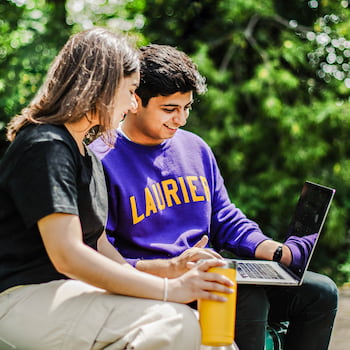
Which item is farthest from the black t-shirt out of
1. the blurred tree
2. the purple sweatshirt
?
the blurred tree

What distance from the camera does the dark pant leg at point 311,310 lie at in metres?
2.20

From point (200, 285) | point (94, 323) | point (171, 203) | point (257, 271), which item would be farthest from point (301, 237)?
point (94, 323)

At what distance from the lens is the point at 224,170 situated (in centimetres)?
472

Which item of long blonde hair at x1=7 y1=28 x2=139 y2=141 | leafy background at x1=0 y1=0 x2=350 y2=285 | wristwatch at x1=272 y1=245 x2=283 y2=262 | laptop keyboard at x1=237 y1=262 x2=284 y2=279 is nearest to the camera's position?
long blonde hair at x1=7 y1=28 x2=139 y2=141

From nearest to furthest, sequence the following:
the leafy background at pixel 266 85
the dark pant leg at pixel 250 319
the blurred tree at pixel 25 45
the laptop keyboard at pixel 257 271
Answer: the dark pant leg at pixel 250 319
the laptop keyboard at pixel 257 271
the blurred tree at pixel 25 45
the leafy background at pixel 266 85

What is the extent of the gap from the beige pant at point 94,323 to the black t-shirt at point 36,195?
0.10 m

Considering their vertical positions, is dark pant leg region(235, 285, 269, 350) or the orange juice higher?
the orange juice

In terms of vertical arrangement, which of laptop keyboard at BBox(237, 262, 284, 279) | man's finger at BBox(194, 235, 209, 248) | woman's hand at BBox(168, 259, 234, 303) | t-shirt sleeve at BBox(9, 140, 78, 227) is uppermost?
t-shirt sleeve at BBox(9, 140, 78, 227)

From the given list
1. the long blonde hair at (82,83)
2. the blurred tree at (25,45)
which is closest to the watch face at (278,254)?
the long blonde hair at (82,83)

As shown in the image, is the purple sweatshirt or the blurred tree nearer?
the purple sweatshirt

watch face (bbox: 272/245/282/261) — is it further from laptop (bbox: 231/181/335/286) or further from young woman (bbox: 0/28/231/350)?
young woman (bbox: 0/28/231/350)

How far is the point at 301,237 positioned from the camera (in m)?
2.22

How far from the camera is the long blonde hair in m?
1.65

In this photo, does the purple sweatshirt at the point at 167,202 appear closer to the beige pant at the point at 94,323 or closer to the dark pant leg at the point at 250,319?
the dark pant leg at the point at 250,319
